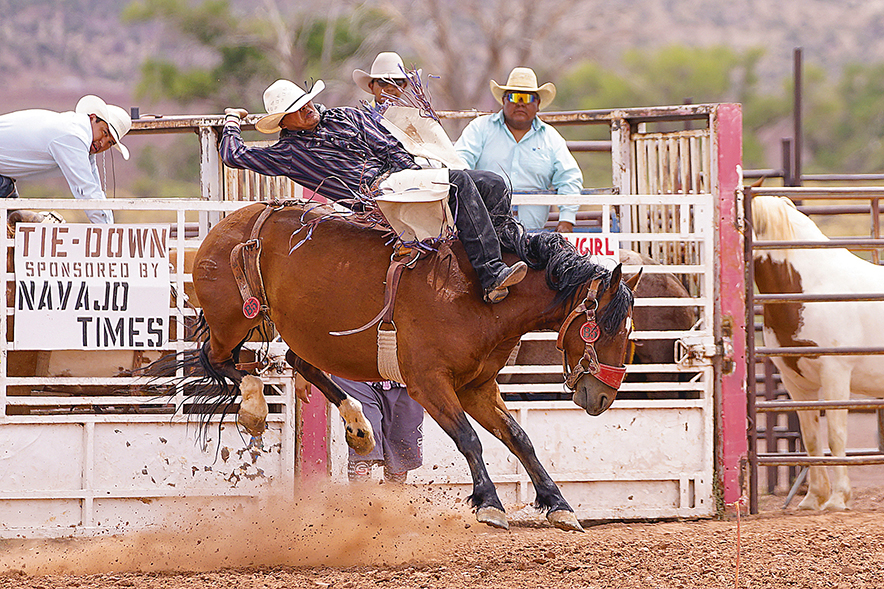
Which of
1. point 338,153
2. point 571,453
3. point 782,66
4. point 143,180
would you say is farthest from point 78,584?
point 782,66

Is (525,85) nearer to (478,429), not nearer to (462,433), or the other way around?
(478,429)

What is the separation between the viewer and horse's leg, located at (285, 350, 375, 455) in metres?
5.25

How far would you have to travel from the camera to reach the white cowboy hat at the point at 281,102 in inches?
200

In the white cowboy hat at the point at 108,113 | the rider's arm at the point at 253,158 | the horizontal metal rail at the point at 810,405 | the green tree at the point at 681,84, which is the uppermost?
the green tree at the point at 681,84

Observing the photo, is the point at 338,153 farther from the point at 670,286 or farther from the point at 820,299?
the point at 820,299

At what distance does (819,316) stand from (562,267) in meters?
2.90

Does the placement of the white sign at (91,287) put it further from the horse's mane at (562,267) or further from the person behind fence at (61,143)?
the horse's mane at (562,267)

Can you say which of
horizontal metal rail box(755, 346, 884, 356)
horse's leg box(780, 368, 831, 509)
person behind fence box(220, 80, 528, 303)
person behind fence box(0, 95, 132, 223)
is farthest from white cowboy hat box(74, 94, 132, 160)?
horse's leg box(780, 368, 831, 509)

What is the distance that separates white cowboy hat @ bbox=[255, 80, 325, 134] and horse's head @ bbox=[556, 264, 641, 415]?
1711 millimetres

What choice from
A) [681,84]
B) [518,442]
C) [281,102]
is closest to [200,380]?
[281,102]

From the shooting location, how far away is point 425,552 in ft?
17.3

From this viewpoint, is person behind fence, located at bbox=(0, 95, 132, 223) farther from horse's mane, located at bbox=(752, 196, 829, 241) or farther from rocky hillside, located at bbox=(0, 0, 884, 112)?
rocky hillside, located at bbox=(0, 0, 884, 112)

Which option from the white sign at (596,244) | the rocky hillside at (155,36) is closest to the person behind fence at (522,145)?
the white sign at (596,244)

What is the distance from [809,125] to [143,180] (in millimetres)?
30042
